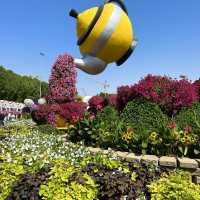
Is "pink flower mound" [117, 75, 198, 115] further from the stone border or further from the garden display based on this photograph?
the stone border

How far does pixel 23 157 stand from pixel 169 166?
7.00ft

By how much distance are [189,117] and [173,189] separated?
333cm

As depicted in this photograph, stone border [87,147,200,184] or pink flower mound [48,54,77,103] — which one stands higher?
pink flower mound [48,54,77,103]

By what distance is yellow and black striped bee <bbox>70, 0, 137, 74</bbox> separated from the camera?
13.3 meters

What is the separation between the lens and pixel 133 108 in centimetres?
733

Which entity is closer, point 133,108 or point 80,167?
point 80,167

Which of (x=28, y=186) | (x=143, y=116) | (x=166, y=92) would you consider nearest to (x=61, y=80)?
(x=166, y=92)

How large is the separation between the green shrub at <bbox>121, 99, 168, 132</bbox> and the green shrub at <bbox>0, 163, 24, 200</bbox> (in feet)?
8.75

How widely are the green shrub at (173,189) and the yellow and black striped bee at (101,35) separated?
9017 millimetres

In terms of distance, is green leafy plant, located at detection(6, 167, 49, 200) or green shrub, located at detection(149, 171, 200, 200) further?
green leafy plant, located at detection(6, 167, 49, 200)

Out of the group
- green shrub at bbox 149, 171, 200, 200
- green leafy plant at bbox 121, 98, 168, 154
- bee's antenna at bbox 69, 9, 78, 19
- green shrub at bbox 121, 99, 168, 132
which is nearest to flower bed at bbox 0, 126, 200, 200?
green shrub at bbox 149, 171, 200, 200

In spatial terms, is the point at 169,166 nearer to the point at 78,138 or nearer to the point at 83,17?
the point at 78,138

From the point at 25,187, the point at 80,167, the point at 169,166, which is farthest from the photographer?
A: the point at 169,166

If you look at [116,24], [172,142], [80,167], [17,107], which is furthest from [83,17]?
[17,107]
